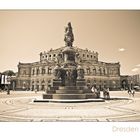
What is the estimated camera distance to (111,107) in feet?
14.6

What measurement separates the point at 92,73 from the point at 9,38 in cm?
172

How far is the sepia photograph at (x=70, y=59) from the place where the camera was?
4477mm

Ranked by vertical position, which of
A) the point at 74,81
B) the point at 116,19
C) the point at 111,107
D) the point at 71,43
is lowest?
the point at 111,107

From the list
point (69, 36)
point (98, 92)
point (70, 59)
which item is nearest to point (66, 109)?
point (98, 92)

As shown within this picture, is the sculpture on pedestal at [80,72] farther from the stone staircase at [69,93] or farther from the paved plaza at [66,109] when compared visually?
the paved plaza at [66,109]

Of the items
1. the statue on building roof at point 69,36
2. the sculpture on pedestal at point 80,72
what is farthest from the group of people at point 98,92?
the statue on building roof at point 69,36

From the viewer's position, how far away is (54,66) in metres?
4.62

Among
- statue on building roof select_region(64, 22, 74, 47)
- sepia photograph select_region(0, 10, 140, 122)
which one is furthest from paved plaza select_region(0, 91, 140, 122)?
statue on building roof select_region(64, 22, 74, 47)

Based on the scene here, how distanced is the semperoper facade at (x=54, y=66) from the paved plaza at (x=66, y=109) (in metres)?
0.18

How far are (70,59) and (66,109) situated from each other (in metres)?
0.96
